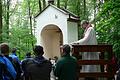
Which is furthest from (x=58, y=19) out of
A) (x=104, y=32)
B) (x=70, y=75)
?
(x=70, y=75)

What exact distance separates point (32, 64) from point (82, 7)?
46.1 metres

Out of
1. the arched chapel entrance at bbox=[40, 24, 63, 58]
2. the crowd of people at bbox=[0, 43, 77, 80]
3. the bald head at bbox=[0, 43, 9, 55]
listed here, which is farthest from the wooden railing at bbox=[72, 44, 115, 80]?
the arched chapel entrance at bbox=[40, 24, 63, 58]

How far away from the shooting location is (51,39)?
33.6 meters

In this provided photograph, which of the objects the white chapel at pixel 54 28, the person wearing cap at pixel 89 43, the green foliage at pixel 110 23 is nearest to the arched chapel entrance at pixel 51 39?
the white chapel at pixel 54 28

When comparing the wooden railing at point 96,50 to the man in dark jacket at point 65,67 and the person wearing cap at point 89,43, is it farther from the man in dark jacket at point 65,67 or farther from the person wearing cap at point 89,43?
the man in dark jacket at point 65,67

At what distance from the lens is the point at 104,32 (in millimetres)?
19078

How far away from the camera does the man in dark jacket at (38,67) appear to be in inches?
356

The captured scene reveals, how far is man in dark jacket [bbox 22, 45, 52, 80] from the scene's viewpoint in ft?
29.7

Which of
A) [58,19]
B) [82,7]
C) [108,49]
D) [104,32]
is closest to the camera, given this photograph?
[108,49]

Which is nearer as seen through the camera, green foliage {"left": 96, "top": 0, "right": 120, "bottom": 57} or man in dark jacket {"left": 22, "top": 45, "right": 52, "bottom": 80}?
man in dark jacket {"left": 22, "top": 45, "right": 52, "bottom": 80}

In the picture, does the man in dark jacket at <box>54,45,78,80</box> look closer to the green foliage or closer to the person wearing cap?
the person wearing cap

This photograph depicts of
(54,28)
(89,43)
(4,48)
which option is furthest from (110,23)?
(54,28)

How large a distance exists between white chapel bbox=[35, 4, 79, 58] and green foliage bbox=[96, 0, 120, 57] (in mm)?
11170

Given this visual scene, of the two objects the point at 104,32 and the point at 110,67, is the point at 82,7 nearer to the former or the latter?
the point at 104,32
